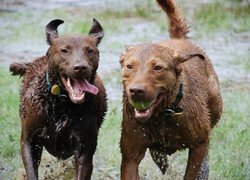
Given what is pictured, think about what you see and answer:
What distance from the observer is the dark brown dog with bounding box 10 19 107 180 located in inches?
322

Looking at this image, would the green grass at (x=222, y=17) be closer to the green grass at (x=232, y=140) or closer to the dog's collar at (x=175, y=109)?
the green grass at (x=232, y=140)

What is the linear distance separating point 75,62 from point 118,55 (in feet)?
25.3

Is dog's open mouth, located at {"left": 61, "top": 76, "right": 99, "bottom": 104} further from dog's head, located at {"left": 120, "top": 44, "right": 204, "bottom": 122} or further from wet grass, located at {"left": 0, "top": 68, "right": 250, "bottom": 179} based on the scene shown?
wet grass, located at {"left": 0, "top": 68, "right": 250, "bottom": 179}

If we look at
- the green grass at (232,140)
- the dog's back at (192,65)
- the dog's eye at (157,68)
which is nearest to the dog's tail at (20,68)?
the dog's back at (192,65)

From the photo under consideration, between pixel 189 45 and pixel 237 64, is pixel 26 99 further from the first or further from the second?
pixel 237 64

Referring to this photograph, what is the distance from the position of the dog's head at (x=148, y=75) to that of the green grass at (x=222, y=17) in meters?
9.84

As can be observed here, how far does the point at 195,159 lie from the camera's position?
322 inches

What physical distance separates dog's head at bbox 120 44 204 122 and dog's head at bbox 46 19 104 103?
0.42 meters

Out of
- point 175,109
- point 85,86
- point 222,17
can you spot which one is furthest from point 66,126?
point 222,17

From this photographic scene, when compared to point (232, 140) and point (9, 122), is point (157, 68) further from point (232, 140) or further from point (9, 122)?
point (9, 122)

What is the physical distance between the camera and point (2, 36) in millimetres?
17109

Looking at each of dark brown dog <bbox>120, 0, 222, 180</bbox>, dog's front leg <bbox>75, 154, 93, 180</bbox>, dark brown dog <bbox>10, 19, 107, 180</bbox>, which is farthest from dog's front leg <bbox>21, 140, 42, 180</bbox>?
dark brown dog <bbox>120, 0, 222, 180</bbox>

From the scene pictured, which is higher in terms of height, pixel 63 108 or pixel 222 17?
pixel 63 108

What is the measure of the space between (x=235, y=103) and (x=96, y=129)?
4.70m
